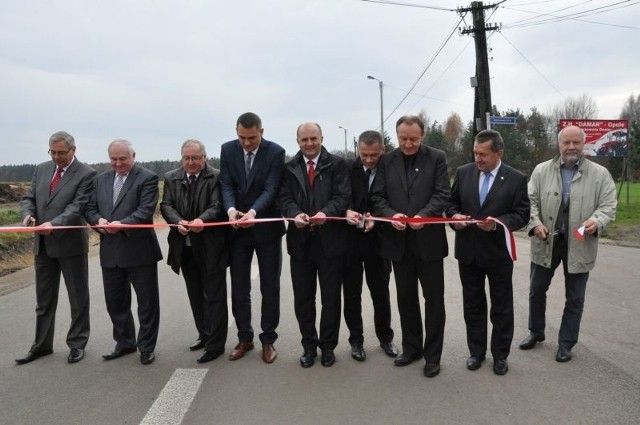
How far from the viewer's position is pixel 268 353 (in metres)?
4.66

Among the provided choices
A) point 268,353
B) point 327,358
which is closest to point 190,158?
point 268,353

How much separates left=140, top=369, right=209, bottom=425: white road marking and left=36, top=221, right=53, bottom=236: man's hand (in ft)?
5.98

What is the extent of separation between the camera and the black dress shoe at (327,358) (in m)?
4.50

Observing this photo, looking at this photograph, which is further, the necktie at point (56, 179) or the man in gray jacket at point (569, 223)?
the necktie at point (56, 179)

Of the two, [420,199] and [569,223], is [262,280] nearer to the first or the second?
[420,199]

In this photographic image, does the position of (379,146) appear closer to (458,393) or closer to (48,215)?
(458,393)

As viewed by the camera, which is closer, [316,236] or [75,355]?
[316,236]

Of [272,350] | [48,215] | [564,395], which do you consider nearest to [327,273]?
[272,350]

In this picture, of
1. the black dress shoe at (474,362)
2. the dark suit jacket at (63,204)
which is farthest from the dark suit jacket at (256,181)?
the black dress shoe at (474,362)

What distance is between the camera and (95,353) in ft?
16.2

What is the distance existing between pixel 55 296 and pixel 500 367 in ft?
14.2

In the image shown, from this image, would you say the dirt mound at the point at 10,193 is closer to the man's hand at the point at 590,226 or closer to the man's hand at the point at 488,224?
the man's hand at the point at 488,224

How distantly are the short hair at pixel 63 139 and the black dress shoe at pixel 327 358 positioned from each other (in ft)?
10.6

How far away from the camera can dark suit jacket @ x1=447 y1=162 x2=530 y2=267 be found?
4.33m
